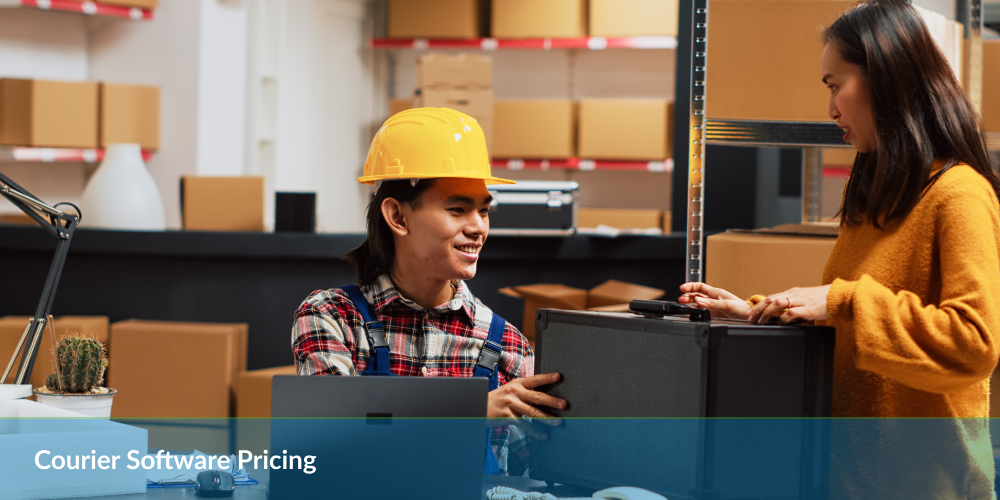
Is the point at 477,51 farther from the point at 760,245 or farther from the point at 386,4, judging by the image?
the point at 760,245

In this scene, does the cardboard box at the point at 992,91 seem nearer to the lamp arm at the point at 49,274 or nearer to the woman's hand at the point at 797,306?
the woman's hand at the point at 797,306

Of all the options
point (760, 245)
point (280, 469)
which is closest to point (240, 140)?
point (760, 245)

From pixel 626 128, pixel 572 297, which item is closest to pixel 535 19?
pixel 626 128

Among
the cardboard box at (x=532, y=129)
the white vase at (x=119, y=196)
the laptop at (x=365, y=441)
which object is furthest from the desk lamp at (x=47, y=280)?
the cardboard box at (x=532, y=129)

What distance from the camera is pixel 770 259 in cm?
188

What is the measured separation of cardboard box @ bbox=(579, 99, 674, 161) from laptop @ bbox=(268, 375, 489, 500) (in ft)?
14.3

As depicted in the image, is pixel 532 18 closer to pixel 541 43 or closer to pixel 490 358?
pixel 541 43

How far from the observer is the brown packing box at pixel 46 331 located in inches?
118

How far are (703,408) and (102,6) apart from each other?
420 cm

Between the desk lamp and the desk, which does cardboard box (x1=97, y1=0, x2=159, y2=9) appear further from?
the desk

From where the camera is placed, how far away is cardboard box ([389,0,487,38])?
5.37 metres

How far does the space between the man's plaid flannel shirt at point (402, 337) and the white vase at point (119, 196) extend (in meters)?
2.21

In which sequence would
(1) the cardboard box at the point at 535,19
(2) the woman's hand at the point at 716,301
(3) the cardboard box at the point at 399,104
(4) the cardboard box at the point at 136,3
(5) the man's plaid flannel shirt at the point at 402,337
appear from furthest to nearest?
(3) the cardboard box at the point at 399,104, (1) the cardboard box at the point at 535,19, (4) the cardboard box at the point at 136,3, (5) the man's plaid flannel shirt at the point at 402,337, (2) the woman's hand at the point at 716,301

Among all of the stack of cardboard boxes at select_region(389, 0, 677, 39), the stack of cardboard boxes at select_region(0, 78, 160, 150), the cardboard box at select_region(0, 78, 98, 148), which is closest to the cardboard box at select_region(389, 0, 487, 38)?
the stack of cardboard boxes at select_region(389, 0, 677, 39)
